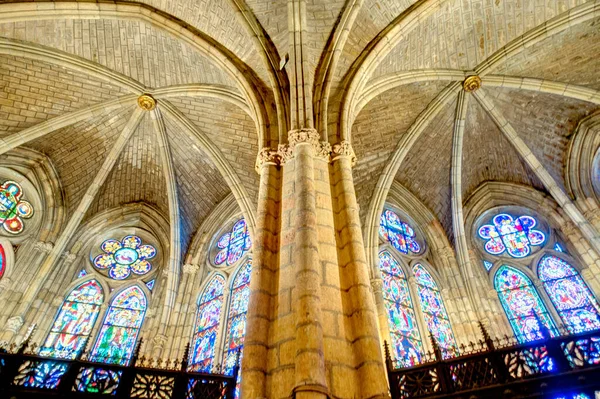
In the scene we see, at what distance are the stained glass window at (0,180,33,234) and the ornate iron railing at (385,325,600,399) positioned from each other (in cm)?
1046

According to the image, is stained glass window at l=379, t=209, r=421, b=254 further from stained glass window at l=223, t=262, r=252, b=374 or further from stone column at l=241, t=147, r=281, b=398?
stone column at l=241, t=147, r=281, b=398

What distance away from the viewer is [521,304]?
424 inches

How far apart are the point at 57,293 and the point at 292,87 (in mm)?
8208

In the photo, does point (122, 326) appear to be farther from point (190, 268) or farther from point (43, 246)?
point (43, 246)

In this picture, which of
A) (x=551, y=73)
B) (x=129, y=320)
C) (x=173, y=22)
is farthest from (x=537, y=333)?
(x=173, y=22)

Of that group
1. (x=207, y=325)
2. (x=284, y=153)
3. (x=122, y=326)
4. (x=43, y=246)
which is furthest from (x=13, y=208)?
(x=284, y=153)

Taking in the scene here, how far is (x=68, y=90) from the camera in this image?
1085cm

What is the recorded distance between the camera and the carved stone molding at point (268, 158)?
22.0 ft

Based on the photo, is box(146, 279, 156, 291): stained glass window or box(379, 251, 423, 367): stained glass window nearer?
box(379, 251, 423, 367): stained glass window

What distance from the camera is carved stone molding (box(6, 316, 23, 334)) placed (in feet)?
30.3

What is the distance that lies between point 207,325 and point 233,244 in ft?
8.87

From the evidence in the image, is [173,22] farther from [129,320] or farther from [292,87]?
[129,320]

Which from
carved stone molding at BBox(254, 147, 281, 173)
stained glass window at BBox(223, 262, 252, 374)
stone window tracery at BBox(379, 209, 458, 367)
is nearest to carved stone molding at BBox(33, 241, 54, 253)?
stained glass window at BBox(223, 262, 252, 374)

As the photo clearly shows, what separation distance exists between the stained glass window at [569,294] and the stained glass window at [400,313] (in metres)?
3.40
